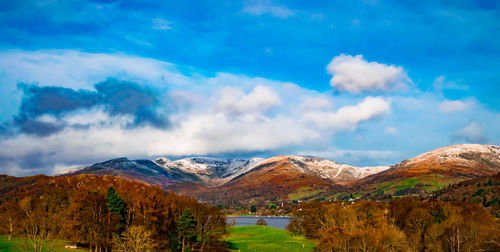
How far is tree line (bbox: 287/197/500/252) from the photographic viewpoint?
92.4 meters

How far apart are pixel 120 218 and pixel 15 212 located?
31718 mm

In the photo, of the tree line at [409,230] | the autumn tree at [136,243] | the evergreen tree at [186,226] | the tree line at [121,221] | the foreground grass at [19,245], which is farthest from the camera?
the evergreen tree at [186,226]

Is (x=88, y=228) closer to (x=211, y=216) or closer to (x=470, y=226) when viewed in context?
(x=211, y=216)

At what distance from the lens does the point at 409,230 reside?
5098 inches

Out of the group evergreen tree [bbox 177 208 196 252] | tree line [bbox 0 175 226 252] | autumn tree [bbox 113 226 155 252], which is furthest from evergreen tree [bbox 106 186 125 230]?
autumn tree [bbox 113 226 155 252]

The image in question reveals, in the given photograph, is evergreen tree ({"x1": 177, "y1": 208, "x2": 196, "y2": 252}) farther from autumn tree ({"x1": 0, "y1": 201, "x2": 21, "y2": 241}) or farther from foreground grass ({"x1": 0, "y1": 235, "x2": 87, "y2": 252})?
autumn tree ({"x1": 0, "y1": 201, "x2": 21, "y2": 241})

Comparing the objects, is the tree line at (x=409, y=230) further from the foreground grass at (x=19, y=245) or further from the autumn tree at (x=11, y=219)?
the autumn tree at (x=11, y=219)

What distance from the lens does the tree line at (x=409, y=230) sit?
303 ft

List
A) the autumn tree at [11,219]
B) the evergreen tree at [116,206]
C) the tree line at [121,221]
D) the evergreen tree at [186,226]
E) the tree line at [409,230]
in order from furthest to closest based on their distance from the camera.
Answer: the evergreen tree at [186,226] → the evergreen tree at [116,206] → the autumn tree at [11,219] → the tree line at [121,221] → the tree line at [409,230]

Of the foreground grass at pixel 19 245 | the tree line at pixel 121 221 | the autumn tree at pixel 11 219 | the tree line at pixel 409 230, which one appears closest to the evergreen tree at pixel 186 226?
the tree line at pixel 121 221

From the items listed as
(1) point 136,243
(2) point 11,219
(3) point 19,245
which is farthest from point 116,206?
(2) point 11,219

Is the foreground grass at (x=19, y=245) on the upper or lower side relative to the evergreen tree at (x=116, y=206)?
lower

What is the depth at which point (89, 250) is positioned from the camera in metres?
100

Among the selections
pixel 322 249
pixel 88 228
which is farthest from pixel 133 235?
pixel 322 249
